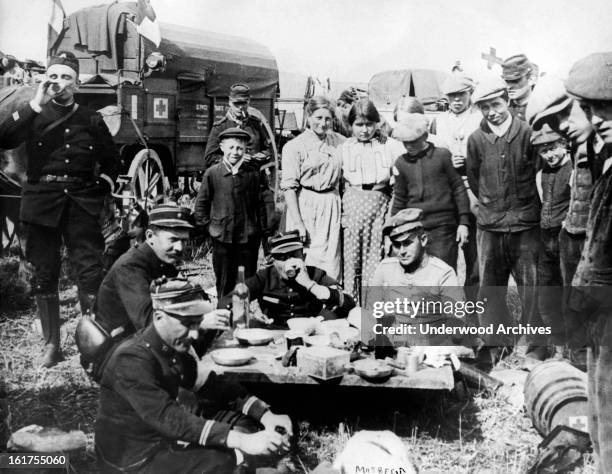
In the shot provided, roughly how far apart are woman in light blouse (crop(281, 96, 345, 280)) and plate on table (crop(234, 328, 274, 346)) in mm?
831

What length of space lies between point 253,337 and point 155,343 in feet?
2.17

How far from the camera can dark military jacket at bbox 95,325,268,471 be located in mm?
2373

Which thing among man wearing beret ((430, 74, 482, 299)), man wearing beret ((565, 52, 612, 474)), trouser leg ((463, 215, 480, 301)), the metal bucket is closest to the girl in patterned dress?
man wearing beret ((430, 74, 482, 299))

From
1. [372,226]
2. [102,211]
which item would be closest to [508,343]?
[372,226]

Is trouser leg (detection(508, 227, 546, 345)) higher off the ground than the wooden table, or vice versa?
trouser leg (detection(508, 227, 546, 345))

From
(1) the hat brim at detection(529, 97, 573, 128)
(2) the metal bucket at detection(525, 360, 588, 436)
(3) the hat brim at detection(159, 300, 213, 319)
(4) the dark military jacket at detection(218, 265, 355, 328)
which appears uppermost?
(1) the hat brim at detection(529, 97, 573, 128)

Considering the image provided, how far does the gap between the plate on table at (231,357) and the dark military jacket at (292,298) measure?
2.53 feet


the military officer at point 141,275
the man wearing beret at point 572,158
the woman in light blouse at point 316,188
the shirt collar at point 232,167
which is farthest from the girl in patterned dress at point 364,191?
the military officer at point 141,275

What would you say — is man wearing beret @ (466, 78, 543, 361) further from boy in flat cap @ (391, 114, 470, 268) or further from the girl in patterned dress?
the girl in patterned dress

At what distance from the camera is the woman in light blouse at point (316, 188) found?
12.3ft

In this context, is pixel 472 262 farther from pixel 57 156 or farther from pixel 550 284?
pixel 57 156

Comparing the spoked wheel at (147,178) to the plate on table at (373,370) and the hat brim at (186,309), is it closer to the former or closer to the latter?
the hat brim at (186,309)

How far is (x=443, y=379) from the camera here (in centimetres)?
265

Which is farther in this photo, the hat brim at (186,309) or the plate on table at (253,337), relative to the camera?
the plate on table at (253,337)
